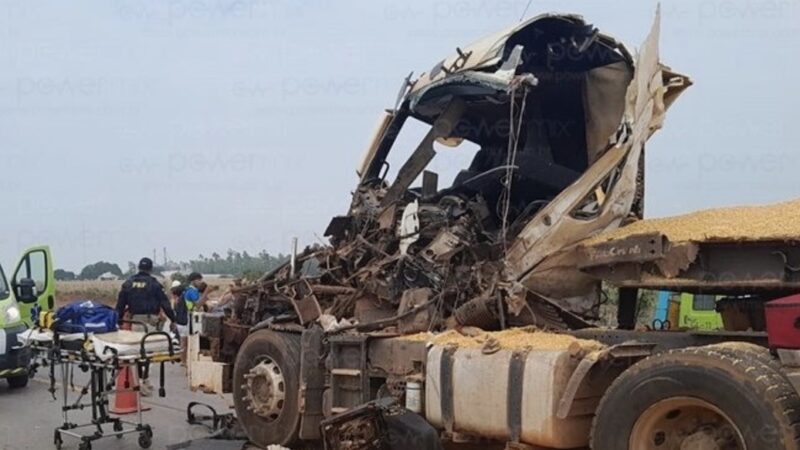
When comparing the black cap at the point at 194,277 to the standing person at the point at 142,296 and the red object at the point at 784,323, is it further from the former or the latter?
the red object at the point at 784,323

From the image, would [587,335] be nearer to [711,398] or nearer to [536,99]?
[711,398]

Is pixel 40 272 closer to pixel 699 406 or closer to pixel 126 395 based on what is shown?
pixel 126 395

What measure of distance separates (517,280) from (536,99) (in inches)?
79.8

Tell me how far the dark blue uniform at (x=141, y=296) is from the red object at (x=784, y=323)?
7679 mm

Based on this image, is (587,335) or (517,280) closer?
(587,335)

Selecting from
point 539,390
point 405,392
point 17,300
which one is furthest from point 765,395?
point 17,300

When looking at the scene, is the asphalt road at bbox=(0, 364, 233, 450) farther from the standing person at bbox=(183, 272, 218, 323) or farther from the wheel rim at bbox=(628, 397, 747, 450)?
the wheel rim at bbox=(628, 397, 747, 450)

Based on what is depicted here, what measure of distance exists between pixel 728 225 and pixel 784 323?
1174 mm

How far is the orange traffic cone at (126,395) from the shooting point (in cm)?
848

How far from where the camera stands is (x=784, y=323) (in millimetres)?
4418

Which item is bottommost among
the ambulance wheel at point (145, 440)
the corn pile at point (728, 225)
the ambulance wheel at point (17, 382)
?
the ambulance wheel at point (17, 382)

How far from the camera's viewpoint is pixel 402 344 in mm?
6547

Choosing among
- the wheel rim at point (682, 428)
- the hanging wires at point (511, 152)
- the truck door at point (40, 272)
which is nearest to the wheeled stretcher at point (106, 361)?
the hanging wires at point (511, 152)

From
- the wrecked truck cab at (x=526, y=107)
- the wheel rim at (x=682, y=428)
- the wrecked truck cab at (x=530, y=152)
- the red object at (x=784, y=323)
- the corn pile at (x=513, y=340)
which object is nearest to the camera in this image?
the red object at (x=784, y=323)
